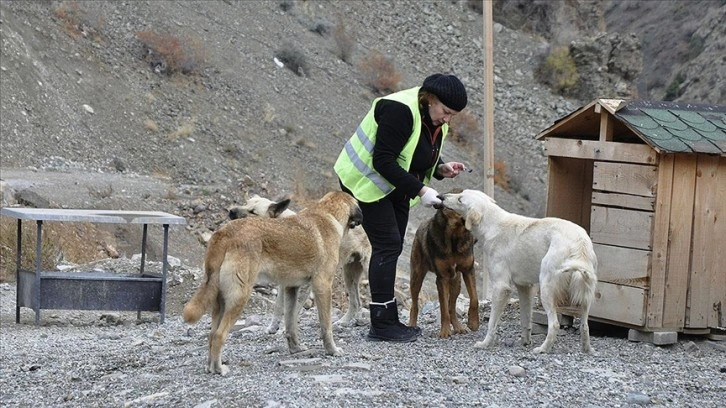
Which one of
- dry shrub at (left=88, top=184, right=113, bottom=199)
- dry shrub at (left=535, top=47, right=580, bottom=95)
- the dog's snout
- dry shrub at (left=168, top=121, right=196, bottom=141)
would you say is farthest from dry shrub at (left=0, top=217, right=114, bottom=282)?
dry shrub at (left=535, top=47, right=580, bottom=95)

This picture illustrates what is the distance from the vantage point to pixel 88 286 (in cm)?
1149

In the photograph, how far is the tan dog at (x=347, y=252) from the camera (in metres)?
9.85

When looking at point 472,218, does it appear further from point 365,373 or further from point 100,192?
point 100,192

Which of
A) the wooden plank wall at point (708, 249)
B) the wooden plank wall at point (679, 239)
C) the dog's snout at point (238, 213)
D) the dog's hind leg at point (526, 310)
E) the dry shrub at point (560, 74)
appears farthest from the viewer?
the dry shrub at point (560, 74)

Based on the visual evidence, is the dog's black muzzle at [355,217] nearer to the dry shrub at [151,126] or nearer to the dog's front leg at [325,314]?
the dog's front leg at [325,314]

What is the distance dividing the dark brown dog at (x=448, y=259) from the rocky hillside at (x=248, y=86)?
30.9ft

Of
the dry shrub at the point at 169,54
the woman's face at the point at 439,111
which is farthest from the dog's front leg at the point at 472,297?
the dry shrub at the point at 169,54

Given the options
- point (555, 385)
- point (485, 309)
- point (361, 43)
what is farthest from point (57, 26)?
point (555, 385)

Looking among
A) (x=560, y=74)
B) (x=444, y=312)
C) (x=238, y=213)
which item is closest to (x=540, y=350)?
(x=444, y=312)

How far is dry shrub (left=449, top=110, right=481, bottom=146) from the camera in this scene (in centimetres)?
3278

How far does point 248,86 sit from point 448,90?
21769mm

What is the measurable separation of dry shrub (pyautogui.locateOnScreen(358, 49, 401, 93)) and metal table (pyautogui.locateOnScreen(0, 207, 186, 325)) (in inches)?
868

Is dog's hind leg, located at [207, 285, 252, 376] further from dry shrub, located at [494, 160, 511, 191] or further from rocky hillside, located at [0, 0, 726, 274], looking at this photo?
dry shrub, located at [494, 160, 511, 191]

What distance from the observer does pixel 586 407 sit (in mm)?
6676
